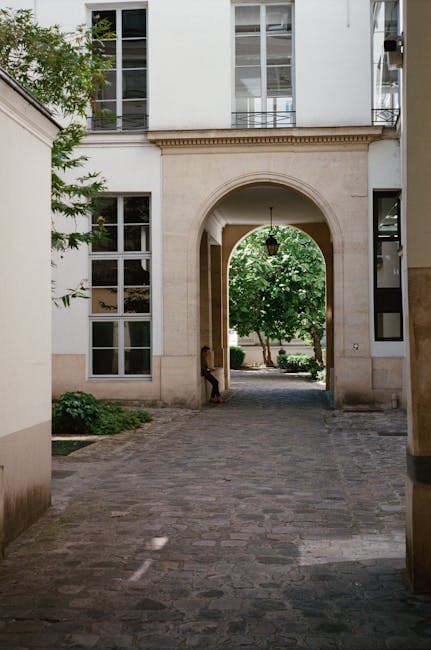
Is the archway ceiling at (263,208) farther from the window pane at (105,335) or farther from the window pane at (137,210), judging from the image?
the window pane at (105,335)

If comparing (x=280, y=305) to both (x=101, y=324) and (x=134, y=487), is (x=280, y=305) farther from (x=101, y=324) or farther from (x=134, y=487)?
(x=134, y=487)

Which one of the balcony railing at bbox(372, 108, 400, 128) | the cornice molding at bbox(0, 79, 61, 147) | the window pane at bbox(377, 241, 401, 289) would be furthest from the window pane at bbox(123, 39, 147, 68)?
the cornice molding at bbox(0, 79, 61, 147)

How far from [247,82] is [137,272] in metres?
4.81

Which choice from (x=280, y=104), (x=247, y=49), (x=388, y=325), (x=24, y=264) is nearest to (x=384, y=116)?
(x=280, y=104)

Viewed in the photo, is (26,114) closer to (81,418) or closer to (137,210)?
(81,418)

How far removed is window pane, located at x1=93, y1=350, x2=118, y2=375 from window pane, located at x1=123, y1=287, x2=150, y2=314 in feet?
3.22

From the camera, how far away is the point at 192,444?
12.4 meters

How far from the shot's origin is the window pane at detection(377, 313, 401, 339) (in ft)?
57.9

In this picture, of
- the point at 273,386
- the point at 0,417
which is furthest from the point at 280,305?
the point at 0,417

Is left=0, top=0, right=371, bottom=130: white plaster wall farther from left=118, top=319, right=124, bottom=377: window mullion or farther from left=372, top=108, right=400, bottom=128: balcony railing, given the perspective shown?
left=118, top=319, right=124, bottom=377: window mullion

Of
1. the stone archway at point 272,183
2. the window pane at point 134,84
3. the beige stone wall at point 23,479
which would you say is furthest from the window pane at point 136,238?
the beige stone wall at point 23,479

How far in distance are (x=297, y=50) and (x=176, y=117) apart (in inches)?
116

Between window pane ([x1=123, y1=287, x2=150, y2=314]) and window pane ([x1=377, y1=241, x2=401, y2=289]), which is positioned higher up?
window pane ([x1=377, y1=241, x2=401, y2=289])

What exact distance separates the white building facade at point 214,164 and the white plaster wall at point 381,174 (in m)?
0.03
